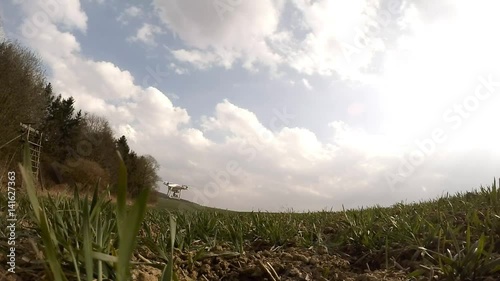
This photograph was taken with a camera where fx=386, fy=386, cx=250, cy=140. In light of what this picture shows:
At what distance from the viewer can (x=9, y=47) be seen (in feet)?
69.2

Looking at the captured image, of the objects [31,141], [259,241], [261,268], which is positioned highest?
[31,141]

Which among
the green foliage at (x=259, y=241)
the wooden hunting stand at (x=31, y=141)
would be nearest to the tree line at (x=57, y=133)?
the wooden hunting stand at (x=31, y=141)

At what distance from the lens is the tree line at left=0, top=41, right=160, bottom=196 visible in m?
19.1

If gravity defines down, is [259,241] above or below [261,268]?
above

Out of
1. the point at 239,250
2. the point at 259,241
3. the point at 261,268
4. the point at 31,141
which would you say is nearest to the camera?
the point at 261,268

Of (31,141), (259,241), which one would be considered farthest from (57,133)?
(259,241)

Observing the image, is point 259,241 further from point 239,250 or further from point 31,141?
point 31,141

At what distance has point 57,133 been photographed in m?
33.0

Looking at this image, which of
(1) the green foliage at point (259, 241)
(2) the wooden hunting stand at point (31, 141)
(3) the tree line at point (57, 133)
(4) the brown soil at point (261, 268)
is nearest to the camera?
(2) the wooden hunting stand at point (31, 141)

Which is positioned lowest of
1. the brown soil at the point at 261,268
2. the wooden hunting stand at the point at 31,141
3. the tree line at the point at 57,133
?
the brown soil at the point at 261,268

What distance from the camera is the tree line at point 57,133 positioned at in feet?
62.7

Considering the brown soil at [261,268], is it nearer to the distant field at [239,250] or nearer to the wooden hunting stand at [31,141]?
the distant field at [239,250]

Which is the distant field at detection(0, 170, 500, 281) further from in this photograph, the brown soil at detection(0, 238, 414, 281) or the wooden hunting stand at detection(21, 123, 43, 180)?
the wooden hunting stand at detection(21, 123, 43, 180)

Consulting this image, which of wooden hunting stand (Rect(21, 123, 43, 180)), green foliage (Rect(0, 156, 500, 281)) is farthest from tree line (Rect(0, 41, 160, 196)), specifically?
green foliage (Rect(0, 156, 500, 281))
